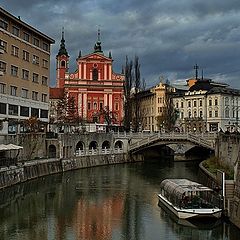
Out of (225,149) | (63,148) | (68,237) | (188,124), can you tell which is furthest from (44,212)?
(188,124)

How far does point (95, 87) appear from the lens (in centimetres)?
11200

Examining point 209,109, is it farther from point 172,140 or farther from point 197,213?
point 197,213

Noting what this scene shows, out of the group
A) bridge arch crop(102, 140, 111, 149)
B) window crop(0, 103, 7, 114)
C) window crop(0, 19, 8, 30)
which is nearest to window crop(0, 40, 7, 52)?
window crop(0, 19, 8, 30)

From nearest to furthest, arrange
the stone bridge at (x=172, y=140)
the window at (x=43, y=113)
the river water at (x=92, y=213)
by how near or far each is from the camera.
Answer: the river water at (x=92, y=213) < the window at (x=43, y=113) < the stone bridge at (x=172, y=140)

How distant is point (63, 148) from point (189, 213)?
115ft

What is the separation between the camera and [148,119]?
5246 inches

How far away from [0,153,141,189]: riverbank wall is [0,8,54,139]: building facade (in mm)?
Result: 5877

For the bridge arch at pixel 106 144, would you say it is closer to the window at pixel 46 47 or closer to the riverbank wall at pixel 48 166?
the riverbank wall at pixel 48 166

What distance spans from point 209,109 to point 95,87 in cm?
2798

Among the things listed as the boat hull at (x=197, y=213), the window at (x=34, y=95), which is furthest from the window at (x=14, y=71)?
the boat hull at (x=197, y=213)

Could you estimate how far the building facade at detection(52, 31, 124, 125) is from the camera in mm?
111500

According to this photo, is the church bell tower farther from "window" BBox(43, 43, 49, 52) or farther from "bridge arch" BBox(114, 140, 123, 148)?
"window" BBox(43, 43, 49, 52)

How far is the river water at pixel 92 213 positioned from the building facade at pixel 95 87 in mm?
53849

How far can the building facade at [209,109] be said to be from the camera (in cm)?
11088
